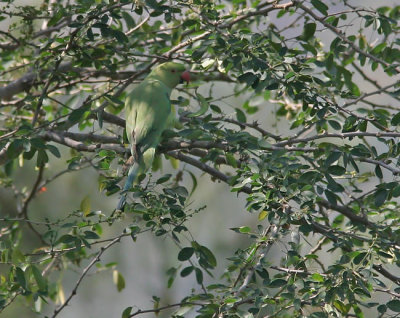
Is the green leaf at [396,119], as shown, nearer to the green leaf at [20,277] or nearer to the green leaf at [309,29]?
the green leaf at [309,29]

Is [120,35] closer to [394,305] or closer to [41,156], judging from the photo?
[41,156]

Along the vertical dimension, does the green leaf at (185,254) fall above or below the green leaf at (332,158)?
below

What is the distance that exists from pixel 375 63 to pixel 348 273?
3.66 ft

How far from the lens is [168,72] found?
338cm

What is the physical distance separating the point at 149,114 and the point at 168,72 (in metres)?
0.52

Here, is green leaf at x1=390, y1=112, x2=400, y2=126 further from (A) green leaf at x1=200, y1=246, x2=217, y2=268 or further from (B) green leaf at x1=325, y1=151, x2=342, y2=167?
(A) green leaf at x1=200, y1=246, x2=217, y2=268

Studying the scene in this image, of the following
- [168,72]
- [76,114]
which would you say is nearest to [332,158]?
[76,114]

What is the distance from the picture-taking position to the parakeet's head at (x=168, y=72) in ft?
11.0

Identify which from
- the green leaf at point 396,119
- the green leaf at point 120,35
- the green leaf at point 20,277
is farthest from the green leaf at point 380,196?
the green leaf at point 20,277

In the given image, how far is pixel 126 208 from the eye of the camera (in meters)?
2.32

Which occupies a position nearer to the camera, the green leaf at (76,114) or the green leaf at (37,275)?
the green leaf at (37,275)

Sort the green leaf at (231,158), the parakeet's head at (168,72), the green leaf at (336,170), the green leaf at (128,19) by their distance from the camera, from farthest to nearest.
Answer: the parakeet's head at (168,72), the green leaf at (128,19), the green leaf at (231,158), the green leaf at (336,170)

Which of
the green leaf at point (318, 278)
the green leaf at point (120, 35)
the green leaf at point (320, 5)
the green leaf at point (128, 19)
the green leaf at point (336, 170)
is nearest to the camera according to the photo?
the green leaf at point (318, 278)

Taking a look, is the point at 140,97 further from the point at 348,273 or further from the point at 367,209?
the point at 348,273
